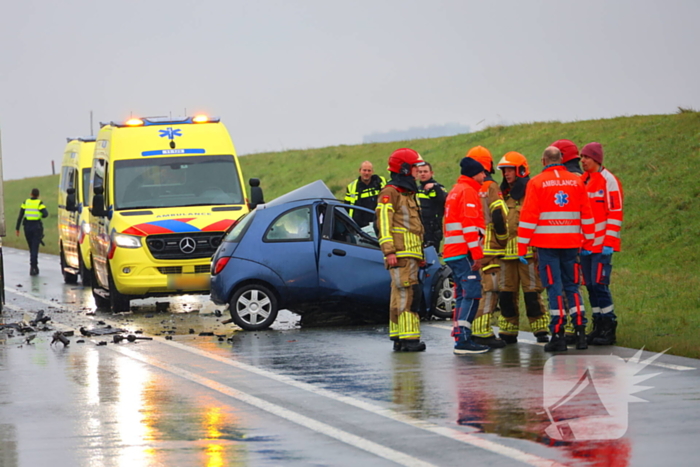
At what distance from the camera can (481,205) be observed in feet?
36.9

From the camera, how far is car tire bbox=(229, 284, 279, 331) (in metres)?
13.4

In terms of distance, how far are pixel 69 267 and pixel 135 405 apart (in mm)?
14610

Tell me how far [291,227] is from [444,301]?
2.12 meters

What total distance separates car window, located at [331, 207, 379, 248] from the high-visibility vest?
42.5 ft

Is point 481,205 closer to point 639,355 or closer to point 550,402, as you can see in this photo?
point 639,355

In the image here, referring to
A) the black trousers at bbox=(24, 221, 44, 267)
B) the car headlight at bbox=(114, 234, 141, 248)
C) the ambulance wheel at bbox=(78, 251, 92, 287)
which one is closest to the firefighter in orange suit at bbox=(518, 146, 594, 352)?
the car headlight at bbox=(114, 234, 141, 248)

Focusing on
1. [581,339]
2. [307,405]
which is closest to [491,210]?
[581,339]

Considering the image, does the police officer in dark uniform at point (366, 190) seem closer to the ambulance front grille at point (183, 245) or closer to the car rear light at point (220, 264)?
the ambulance front grille at point (183, 245)

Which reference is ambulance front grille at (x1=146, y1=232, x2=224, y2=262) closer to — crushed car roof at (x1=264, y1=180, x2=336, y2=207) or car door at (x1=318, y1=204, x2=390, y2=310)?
crushed car roof at (x1=264, y1=180, x2=336, y2=207)

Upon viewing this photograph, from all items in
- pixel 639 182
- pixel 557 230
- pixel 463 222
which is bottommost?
pixel 557 230

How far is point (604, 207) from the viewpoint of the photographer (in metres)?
11.2

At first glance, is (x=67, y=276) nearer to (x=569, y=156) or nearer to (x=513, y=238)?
(x=513, y=238)

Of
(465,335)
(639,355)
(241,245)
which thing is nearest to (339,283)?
(241,245)

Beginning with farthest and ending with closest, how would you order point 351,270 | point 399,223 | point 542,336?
point 351,270
point 542,336
point 399,223
